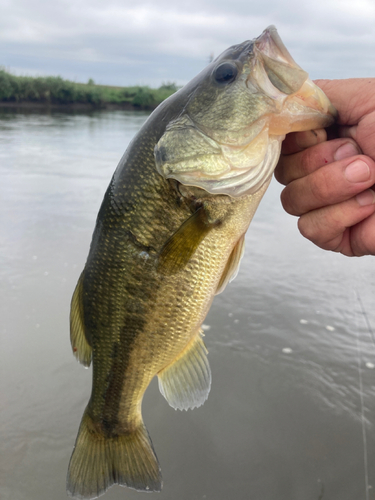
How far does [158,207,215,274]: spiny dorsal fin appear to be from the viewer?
53.2 inches

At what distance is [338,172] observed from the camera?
1.52m

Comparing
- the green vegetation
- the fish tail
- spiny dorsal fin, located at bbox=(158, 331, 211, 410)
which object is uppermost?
the green vegetation

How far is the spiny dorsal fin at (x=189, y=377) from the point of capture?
5.40 ft

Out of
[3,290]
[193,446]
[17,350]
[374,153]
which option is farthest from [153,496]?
[3,290]

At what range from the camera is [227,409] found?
2.44 metres

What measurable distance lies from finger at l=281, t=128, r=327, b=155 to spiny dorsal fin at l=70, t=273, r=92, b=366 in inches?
42.4

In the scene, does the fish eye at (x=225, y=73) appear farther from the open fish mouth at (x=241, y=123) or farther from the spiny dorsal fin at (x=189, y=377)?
the spiny dorsal fin at (x=189, y=377)

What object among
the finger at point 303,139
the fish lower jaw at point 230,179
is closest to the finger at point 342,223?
the finger at point 303,139

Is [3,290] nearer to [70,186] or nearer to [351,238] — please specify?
[351,238]

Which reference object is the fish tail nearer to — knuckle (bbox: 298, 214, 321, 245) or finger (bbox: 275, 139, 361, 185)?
knuckle (bbox: 298, 214, 321, 245)

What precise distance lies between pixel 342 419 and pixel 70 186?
5.73 m

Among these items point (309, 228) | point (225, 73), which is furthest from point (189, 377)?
point (225, 73)

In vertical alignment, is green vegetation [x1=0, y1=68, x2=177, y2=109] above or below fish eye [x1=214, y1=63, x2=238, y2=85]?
above

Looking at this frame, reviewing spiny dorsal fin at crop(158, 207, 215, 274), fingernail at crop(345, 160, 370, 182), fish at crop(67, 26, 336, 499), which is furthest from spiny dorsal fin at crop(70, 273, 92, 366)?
fingernail at crop(345, 160, 370, 182)
